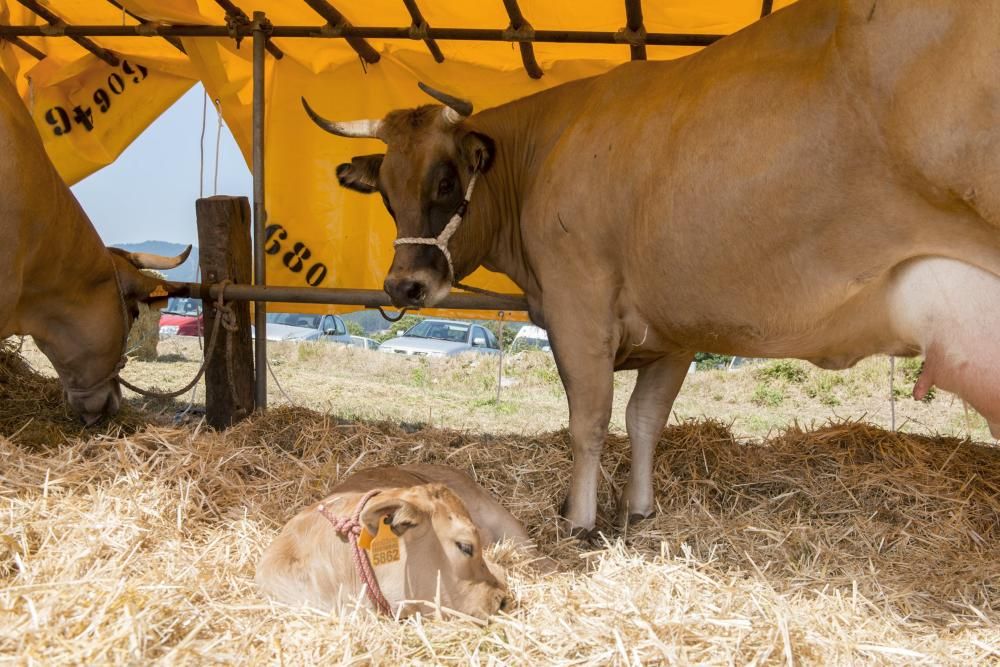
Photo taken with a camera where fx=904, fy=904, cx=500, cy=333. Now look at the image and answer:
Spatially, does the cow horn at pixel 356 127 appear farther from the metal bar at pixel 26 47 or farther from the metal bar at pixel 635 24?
the metal bar at pixel 26 47

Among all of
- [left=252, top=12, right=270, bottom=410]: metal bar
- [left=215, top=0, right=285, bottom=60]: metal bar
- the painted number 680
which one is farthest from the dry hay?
[left=215, top=0, right=285, bottom=60]: metal bar

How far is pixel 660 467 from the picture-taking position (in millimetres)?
4754

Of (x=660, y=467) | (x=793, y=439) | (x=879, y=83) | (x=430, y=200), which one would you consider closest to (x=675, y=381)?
(x=660, y=467)

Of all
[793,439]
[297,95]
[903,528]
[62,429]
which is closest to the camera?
[903,528]

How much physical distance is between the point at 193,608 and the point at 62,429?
3.50 meters

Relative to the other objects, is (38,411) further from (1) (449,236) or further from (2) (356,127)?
(1) (449,236)

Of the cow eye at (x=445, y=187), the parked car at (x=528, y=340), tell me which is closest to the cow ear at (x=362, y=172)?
the cow eye at (x=445, y=187)

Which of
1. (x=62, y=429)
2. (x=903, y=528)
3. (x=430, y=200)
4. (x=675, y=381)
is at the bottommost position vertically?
(x=62, y=429)

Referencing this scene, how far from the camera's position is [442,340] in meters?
12.5

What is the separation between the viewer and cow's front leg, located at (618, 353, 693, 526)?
448cm

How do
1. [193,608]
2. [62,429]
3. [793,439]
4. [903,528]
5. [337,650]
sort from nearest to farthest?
1. [337,650]
2. [193,608]
3. [903,528]
4. [793,439]
5. [62,429]

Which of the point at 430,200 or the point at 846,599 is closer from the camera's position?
the point at 846,599

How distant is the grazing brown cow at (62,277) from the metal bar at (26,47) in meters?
1.41

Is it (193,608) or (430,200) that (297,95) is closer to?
(430,200)
